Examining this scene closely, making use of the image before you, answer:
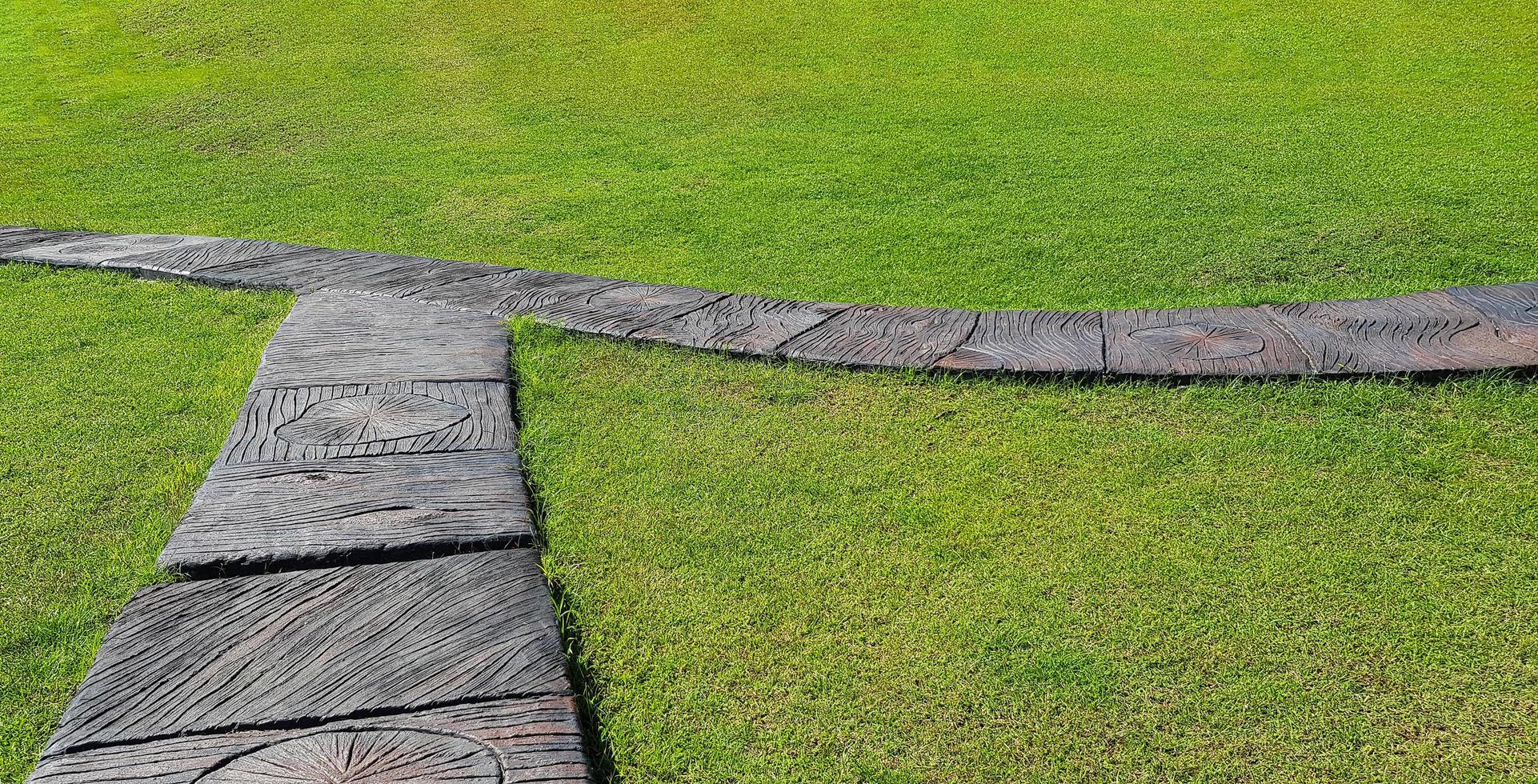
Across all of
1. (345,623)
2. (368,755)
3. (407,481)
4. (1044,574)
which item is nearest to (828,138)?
(407,481)

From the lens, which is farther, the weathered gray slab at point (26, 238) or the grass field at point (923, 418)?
the weathered gray slab at point (26, 238)

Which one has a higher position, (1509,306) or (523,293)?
(1509,306)

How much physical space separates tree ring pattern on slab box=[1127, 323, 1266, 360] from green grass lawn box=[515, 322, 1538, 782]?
0.16 metres

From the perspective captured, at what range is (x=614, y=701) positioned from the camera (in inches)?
72.2

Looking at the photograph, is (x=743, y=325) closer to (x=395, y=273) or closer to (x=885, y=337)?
(x=885, y=337)

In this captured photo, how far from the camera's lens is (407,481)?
234cm

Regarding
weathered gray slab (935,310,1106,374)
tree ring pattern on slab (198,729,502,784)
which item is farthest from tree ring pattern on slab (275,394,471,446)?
weathered gray slab (935,310,1106,374)

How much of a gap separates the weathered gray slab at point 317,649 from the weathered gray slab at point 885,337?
1177mm

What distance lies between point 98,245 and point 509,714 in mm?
3071

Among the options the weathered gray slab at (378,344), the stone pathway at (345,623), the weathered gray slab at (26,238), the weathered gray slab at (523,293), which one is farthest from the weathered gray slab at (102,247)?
the stone pathway at (345,623)

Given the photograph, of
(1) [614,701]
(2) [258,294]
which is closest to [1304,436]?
(1) [614,701]

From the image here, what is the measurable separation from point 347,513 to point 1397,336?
263 centimetres

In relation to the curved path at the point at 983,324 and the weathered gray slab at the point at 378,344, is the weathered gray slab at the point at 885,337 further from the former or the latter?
the weathered gray slab at the point at 378,344

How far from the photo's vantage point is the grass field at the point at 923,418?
182cm
